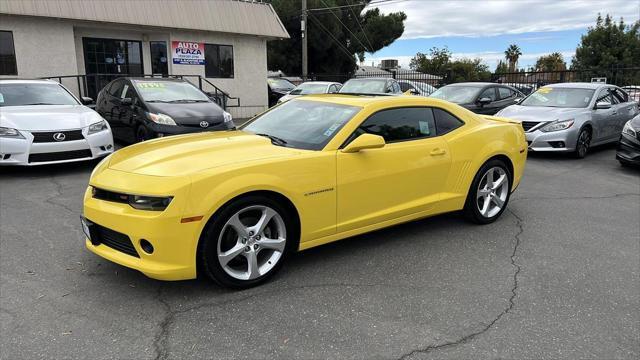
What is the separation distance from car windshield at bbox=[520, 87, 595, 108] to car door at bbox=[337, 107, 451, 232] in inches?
271

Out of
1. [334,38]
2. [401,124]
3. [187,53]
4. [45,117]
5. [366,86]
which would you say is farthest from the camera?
[334,38]

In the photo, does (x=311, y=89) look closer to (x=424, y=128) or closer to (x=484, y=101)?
(x=484, y=101)

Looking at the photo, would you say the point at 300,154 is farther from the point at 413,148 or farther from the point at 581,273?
the point at 581,273

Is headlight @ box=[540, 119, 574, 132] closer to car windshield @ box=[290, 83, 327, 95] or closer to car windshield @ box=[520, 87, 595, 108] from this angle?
car windshield @ box=[520, 87, 595, 108]

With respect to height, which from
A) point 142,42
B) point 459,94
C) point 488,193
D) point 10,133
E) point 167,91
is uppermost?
point 142,42

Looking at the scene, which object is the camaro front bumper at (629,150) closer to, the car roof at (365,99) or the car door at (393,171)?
the car roof at (365,99)

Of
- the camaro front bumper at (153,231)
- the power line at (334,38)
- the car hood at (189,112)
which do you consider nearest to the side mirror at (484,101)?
the car hood at (189,112)

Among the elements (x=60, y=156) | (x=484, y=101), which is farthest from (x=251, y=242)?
(x=484, y=101)

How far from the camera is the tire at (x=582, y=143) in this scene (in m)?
9.57

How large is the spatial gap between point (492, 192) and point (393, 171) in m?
1.65

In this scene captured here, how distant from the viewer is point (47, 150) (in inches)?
278

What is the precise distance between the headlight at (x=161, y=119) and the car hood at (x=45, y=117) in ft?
3.15

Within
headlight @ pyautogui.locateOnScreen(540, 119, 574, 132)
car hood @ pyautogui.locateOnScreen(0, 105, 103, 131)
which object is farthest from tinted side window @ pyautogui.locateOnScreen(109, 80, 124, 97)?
headlight @ pyautogui.locateOnScreen(540, 119, 574, 132)

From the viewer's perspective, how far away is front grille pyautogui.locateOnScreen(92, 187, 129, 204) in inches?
135
